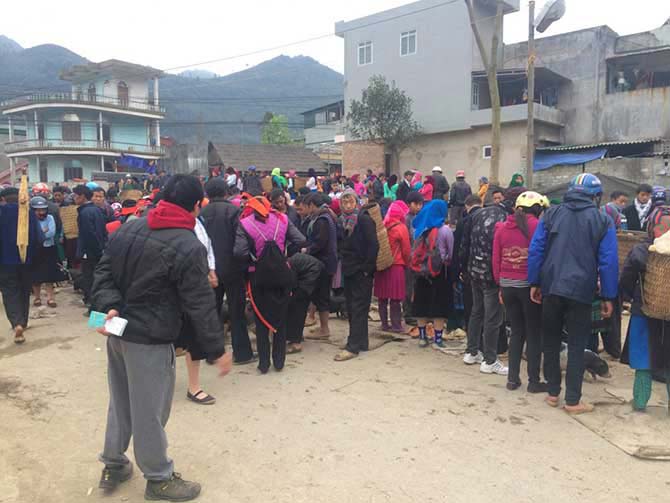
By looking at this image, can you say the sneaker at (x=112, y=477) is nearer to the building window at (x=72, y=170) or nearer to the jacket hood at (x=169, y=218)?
the jacket hood at (x=169, y=218)

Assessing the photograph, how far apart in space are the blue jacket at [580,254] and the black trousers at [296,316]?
2.66 meters

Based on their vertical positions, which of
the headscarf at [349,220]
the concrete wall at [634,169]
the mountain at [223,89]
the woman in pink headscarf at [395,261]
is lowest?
the woman in pink headscarf at [395,261]

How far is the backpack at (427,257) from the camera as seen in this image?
228 inches

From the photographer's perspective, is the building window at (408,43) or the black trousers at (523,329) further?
the building window at (408,43)

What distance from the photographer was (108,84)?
4772cm

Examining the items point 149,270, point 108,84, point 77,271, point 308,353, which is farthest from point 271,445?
point 108,84

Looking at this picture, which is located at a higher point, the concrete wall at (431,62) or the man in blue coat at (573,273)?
the concrete wall at (431,62)

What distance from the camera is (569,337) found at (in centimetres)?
425

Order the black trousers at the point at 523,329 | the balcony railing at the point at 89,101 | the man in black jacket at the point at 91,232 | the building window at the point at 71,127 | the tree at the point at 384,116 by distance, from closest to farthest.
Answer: the black trousers at the point at 523,329, the man in black jacket at the point at 91,232, the tree at the point at 384,116, the balcony railing at the point at 89,101, the building window at the point at 71,127

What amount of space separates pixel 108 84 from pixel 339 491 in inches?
2049

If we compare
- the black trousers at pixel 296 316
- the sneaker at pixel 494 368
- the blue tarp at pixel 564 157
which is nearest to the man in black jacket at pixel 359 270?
the black trousers at pixel 296 316

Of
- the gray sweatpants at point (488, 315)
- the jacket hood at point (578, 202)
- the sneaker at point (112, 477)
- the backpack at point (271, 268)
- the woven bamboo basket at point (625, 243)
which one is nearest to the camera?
the sneaker at point (112, 477)

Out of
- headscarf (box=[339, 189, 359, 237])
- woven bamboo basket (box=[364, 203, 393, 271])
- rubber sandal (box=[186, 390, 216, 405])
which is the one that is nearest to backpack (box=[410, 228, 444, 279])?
woven bamboo basket (box=[364, 203, 393, 271])

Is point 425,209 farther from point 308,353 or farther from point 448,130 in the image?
point 448,130
